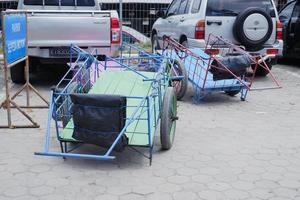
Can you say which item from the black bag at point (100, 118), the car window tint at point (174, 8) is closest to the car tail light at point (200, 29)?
the car window tint at point (174, 8)

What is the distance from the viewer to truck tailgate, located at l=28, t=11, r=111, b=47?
710cm

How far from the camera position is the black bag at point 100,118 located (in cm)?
407

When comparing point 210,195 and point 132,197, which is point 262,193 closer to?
point 210,195

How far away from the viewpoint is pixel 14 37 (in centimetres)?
545

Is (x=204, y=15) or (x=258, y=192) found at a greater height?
(x=204, y=15)

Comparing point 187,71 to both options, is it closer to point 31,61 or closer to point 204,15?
point 204,15

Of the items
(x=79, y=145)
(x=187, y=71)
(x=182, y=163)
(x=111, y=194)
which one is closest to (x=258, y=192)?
(x=182, y=163)

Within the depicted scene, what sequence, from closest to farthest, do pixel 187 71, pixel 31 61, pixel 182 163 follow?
pixel 182 163 < pixel 187 71 < pixel 31 61

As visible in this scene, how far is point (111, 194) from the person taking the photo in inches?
147

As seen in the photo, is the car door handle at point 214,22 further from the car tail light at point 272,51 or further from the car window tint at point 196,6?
the car tail light at point 272,51

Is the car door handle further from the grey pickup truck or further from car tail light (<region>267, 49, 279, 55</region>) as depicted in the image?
the grey pickup truck

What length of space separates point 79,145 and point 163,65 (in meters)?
1.37

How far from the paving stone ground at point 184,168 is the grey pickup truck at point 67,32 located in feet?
5.10

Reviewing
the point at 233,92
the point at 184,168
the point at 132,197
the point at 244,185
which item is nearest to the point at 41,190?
the point at 132,197
